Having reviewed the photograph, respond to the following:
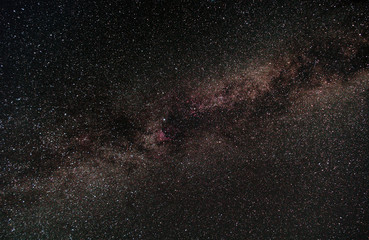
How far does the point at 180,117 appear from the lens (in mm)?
1244

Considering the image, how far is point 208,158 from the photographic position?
1325mm

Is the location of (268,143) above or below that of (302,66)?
below

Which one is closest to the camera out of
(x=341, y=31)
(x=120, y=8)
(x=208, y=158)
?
(x=120, y=8)

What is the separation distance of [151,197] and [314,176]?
1391 mm

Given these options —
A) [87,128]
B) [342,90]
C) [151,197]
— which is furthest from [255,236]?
[87,128]

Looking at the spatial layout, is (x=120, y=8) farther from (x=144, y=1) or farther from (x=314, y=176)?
(x=314, y=176)

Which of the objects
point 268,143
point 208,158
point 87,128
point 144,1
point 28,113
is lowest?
point 268,143

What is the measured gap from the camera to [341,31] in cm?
122

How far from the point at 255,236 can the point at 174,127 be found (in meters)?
1.18

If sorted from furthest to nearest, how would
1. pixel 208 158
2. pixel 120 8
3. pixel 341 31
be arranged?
pixel 208 158, pixel 341 31, pixel 120 8

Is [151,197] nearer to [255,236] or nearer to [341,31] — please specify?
[255,236]

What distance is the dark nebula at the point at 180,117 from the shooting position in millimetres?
1116

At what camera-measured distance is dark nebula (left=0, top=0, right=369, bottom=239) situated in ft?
3.66

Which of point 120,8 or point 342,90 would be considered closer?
point 120,8
